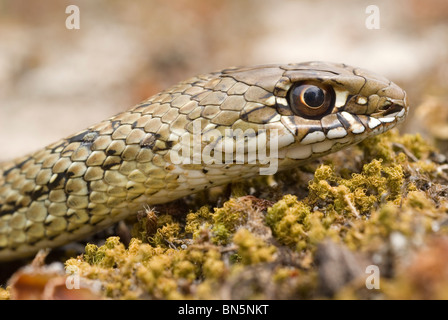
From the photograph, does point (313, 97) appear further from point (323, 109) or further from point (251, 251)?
point (251, 251)

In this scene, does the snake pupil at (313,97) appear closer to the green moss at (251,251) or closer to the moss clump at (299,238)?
the moss clump at (299,238)

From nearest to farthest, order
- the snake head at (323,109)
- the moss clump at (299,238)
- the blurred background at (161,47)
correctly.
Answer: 1. the moss clump at (299,238)
2. the snake head at (323,109)
3. the blurred background at (161,47)

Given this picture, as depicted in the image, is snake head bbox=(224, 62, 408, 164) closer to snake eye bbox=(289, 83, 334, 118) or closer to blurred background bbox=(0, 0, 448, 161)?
snake eye bbox=(289, 83, 334, 118)

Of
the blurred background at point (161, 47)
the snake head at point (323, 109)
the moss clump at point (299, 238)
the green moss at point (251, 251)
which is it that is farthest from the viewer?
the blurred background at point (161, 47)

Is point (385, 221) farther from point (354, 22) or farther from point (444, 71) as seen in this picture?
point (354, 22)

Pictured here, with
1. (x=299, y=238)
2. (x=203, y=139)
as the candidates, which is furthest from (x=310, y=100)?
(x=299, y=238)

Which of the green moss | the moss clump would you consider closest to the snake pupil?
the moss clump

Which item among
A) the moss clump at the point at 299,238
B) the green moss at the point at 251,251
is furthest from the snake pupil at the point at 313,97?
the green moss at the point at 251,251

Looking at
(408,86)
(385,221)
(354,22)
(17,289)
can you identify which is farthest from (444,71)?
(17,289)
